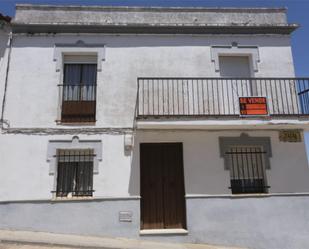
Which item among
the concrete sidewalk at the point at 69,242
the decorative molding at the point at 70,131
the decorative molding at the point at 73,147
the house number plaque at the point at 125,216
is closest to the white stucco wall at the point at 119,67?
the decorative molding at the point at 70,131

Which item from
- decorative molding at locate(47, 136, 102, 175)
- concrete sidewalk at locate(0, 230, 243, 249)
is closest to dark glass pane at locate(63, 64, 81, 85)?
decorative molding at locate(47, 136, 102, 175)

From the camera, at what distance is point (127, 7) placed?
904 cm

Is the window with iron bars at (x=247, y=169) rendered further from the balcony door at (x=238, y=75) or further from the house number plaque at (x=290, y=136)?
the balcony door at (x=238, y=75)

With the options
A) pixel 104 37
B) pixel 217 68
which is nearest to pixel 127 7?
pixel 104 37

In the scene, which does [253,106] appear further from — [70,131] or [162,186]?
[70,131]

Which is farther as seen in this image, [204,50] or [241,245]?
[204,50]

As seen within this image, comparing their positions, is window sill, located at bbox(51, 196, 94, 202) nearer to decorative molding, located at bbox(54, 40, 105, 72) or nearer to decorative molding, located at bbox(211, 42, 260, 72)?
decorative molding, located at bbox(54, 40, 105, 72)

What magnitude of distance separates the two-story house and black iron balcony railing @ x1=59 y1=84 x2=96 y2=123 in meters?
0.03

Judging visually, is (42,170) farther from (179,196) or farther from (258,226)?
(258,226)

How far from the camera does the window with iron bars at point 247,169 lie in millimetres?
8016

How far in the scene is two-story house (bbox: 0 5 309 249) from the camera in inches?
294

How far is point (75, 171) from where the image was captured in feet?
26.2

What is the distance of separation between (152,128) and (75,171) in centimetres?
237

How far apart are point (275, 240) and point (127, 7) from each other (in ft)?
25.2
